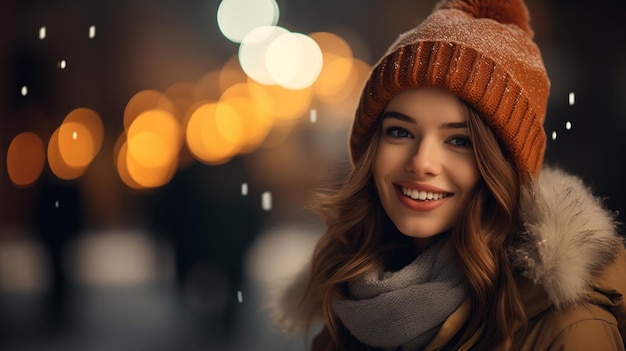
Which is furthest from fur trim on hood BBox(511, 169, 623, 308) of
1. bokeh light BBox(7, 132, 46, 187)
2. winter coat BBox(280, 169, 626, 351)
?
bokeh light BBox(7, 132, 46, 187)

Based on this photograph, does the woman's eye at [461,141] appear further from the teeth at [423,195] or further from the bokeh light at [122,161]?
the bokeh light at [122,161]

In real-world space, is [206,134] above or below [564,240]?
above

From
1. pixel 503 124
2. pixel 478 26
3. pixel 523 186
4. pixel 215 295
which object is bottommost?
pixel 215 295

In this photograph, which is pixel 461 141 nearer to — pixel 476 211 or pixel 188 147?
pixel 476 211

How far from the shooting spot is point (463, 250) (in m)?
1.69

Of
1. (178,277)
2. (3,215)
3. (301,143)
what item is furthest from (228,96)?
(178,277)

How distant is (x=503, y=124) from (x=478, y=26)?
11.0 inches

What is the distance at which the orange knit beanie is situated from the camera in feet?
5.54

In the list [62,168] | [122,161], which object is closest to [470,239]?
[62,168]

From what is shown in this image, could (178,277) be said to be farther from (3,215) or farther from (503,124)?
(503,124)

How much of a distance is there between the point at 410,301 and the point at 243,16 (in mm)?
8833

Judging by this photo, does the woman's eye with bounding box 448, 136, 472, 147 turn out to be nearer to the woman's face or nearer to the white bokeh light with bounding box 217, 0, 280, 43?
the woman's face

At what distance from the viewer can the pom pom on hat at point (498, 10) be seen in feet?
6.35

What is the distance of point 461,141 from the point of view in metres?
1.73
